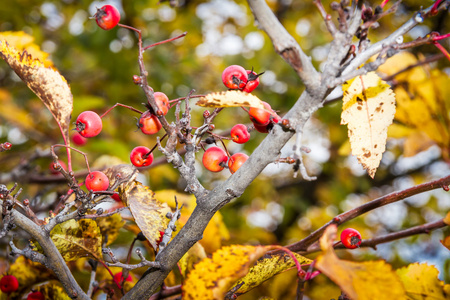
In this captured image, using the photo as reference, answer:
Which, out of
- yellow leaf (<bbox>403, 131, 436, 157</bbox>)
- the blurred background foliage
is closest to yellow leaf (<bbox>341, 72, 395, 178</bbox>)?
yellow leaf (<bbox>403, 131, 436, 157</bbox>)

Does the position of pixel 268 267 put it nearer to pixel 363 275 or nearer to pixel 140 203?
pixel 363 275

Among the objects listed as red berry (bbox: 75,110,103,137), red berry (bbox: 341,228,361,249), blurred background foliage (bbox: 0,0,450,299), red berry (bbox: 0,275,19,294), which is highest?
blurred background foliage (bbox: 0,0,450,299)

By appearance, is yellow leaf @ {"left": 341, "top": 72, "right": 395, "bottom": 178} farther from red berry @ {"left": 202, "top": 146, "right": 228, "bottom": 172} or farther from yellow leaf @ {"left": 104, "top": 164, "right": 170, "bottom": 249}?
yellow leaf @ {"left": 104, "top": 164, "right": 170, "bottom": 249}

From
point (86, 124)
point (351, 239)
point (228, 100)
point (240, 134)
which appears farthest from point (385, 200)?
point (86, 124)

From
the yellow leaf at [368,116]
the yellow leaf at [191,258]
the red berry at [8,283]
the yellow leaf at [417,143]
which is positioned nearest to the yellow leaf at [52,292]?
the red berry at [8,283]

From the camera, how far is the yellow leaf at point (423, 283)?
92 cm

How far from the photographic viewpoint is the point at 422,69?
1.70 m

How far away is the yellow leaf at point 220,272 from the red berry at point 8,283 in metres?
0.62

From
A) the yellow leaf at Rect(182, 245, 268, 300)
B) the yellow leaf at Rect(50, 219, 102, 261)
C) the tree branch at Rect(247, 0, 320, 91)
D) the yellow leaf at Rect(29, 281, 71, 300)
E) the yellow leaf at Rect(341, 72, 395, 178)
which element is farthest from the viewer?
the yellow leaf at Rect(29, 281, 71, 300)

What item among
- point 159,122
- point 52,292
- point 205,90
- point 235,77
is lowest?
point 52,292

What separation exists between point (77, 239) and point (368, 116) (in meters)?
0.75

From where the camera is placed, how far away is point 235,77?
2.59 ft

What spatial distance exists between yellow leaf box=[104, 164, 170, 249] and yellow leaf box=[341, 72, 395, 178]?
0.46 m

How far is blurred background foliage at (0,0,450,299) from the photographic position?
2717 millimetres
